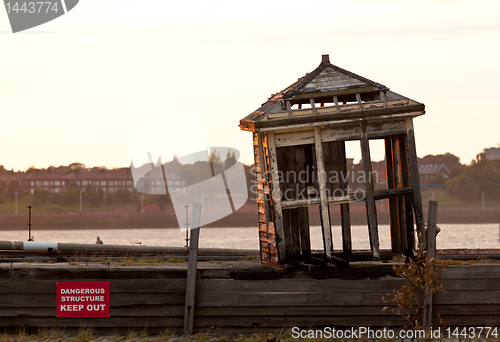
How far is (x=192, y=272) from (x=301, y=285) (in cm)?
198

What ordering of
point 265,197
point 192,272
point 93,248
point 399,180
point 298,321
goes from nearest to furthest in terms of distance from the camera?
point 192,272 → point 298,321 → point 265,197 → point 399,180 → point 93,248

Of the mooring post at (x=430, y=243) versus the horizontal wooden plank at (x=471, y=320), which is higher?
the mooring post at (x=430, y=243)

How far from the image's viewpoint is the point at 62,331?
9812 mm

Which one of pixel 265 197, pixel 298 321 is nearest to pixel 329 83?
pixel 265 197

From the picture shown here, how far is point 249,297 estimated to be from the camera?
9.84m

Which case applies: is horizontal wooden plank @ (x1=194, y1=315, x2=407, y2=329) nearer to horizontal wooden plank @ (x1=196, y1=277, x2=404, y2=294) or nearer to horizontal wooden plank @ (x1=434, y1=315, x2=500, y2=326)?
horizontal wooden plank @ (x1=196, y1=277, x2=404, y2=294)

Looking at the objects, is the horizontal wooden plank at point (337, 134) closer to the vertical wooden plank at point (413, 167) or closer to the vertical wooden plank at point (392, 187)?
the vertical wooden plank at point (413, 167)

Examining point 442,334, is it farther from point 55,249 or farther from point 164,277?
point 55,249

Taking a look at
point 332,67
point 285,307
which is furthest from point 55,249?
point 332,67

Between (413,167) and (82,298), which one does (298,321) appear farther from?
(82,298)

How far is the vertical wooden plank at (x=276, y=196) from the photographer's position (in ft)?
33.1

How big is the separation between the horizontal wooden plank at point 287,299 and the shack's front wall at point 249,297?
2cm

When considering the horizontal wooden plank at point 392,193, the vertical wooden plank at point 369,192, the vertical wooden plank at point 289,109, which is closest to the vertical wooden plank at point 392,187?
the horizontal wooden plank at point 392,193

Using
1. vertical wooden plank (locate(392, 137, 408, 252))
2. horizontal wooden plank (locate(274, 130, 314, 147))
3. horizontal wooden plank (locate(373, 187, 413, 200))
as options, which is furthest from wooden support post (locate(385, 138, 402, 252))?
horizontal wooden plank (locate(274, 130, 314, 147))
